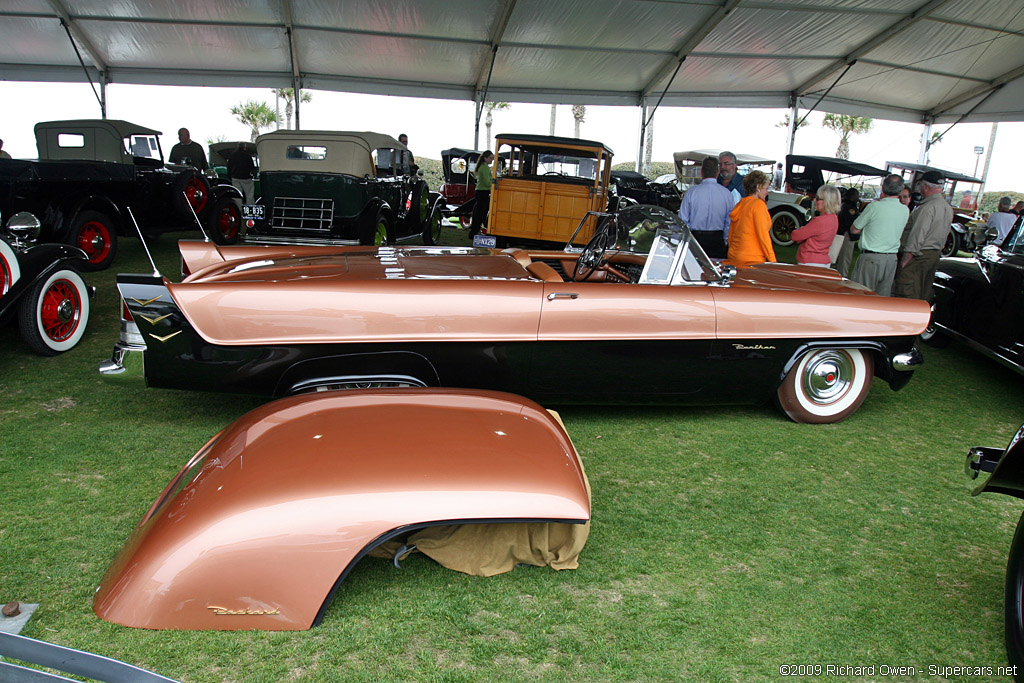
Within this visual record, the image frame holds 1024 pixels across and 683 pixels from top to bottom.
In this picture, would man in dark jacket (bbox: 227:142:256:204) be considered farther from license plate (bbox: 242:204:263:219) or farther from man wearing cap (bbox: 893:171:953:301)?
man wearing cap (bbox: 893:171:953:301)

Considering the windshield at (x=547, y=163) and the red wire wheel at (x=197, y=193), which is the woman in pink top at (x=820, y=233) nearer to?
the windshield at (x=547, y=163)

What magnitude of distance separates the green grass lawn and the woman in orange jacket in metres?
1.69

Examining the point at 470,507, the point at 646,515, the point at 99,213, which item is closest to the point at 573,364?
the point at 646,515

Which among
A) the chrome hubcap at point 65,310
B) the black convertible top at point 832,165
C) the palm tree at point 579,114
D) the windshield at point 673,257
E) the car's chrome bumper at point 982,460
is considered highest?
the palm tree at point 579,114

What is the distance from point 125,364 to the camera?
339 centimetres

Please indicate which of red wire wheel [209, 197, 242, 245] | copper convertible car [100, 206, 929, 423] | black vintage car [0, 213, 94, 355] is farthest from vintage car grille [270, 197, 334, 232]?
copper convertible car [100, 206, 929, 423]

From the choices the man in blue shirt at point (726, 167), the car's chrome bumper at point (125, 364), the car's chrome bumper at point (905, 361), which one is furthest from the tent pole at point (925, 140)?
Answer: the car's chrome bumper at point (125, 364)

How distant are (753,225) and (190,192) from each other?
807 centimetres

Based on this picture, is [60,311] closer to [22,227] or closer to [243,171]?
[22,227]

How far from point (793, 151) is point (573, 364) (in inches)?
662

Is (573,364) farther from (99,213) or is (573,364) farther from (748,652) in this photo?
(99,213)

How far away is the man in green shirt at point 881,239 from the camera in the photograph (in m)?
5.78

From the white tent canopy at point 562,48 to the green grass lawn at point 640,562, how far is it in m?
10.7

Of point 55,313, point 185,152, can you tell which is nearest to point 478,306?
point 55,313
